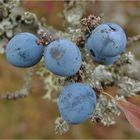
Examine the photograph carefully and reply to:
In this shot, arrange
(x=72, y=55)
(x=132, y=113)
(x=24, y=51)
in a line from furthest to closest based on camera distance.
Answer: (x=132, y=113)
(x=24, y=51)
(x=72, y=55)

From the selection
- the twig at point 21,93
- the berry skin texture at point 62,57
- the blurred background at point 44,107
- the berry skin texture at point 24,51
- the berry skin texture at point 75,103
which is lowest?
the blurred background at point 44,107

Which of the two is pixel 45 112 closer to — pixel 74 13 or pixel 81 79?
pixel 74 13

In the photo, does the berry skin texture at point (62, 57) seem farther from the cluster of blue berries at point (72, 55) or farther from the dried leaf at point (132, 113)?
the dried leaf at point (132, 113)

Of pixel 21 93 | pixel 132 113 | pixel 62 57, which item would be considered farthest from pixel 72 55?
pixel 21 93

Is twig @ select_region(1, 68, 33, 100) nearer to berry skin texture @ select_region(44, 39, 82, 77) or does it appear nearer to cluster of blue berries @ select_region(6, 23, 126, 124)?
cluster of blue berries @ select_region(6, 23, 126, 124)

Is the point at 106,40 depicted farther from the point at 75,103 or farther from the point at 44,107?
the point at 44,107

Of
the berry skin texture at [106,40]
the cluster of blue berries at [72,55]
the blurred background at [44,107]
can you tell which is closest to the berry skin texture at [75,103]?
the cluster of blue berries at [72,55]

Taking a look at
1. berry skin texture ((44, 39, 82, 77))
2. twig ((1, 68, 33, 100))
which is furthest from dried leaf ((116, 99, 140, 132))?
twig ((1, 68, 33, 100))
